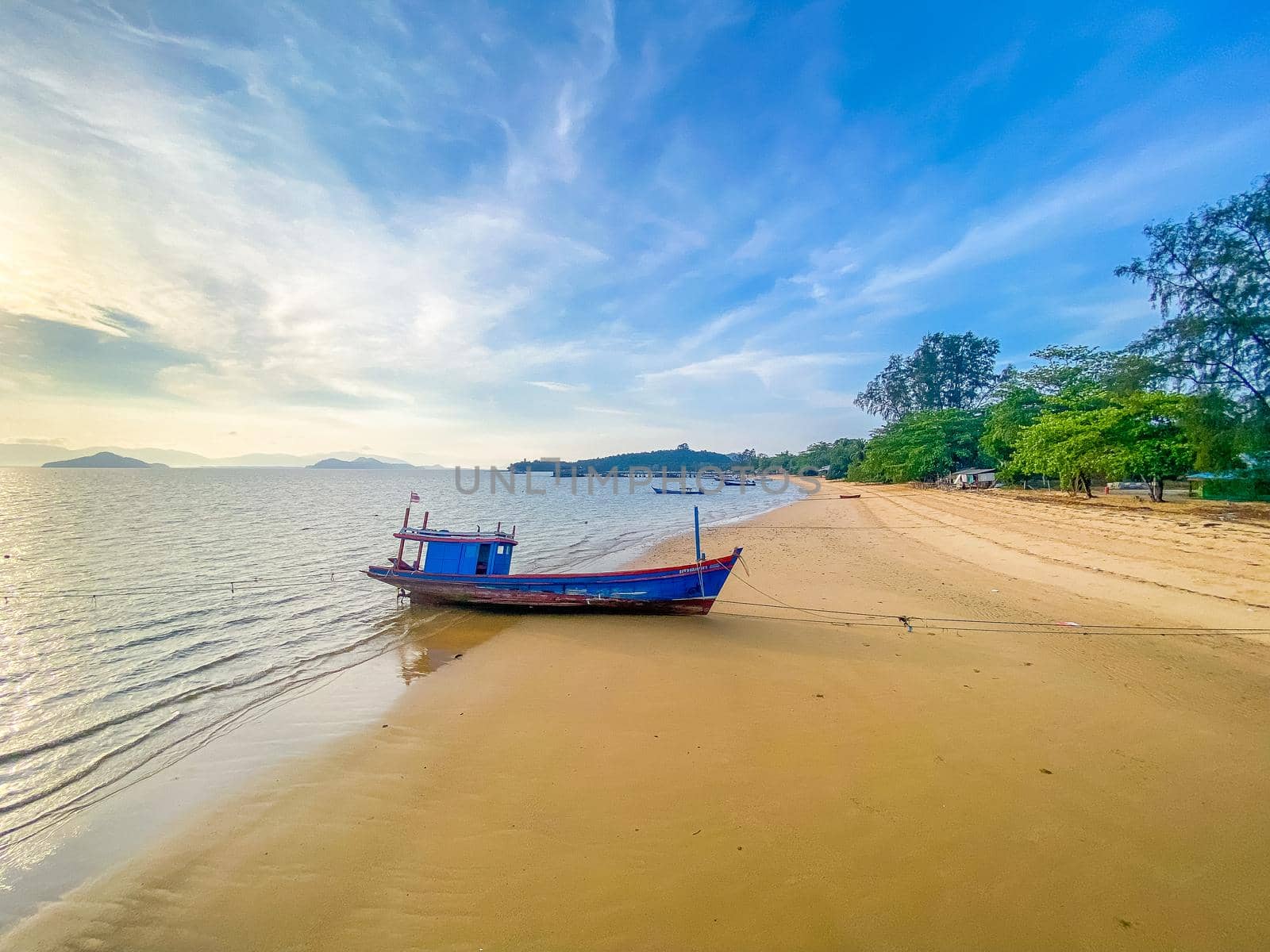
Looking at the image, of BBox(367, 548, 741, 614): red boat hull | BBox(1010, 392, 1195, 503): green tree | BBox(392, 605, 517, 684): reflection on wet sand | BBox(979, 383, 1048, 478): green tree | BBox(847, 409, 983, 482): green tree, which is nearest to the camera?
BBox(392, 605, 517, 684): reflection on wet sand

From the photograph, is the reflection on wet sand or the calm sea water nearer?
the calm sea water

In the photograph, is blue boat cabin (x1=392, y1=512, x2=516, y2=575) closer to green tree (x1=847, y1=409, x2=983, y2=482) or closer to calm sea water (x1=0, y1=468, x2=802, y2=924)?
calm sea water (x1=0, y1=468, x2=802, y2=924)

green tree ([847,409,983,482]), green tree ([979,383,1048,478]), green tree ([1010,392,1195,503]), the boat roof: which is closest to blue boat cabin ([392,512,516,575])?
the boat roof

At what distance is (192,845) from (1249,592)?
18726mm

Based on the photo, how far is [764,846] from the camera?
439 cm

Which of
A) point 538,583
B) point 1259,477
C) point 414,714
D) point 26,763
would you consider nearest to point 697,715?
point 414,714

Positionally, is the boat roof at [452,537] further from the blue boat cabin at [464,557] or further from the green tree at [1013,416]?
the green tree at [1013,416]

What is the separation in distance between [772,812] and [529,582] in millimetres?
9060

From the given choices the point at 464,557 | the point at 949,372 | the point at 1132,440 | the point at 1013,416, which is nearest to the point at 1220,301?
the point at 1132,440

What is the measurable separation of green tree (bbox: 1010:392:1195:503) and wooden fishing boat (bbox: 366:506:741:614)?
24.8 m

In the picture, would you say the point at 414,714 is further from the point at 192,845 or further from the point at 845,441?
the point at 845,441

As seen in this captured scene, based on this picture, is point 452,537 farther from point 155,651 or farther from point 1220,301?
point 1220,301

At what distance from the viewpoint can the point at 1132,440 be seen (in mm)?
24844

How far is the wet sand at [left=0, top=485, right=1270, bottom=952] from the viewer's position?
146 inches
